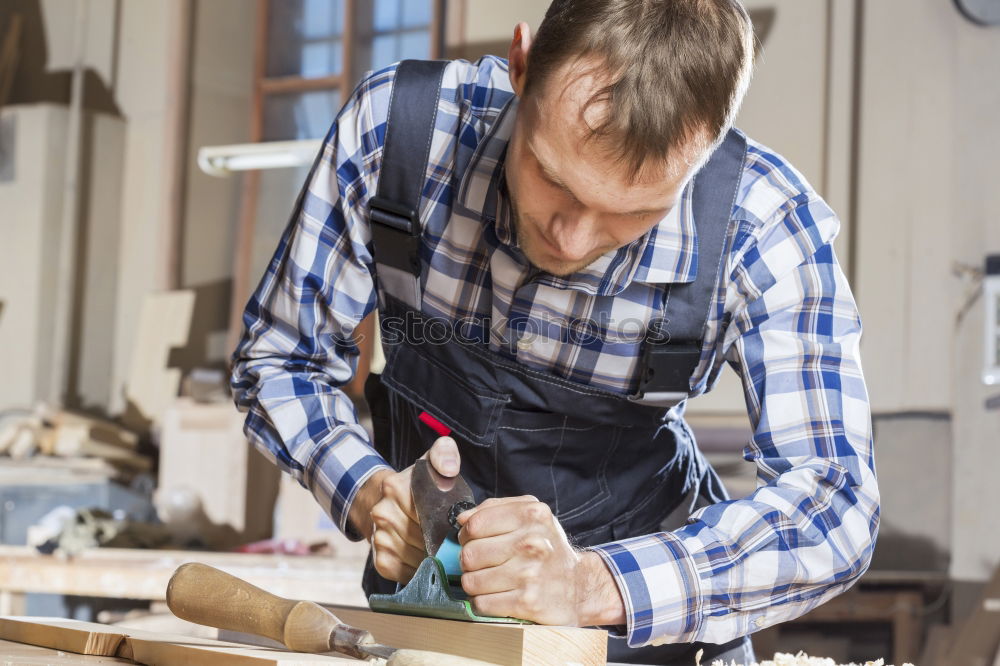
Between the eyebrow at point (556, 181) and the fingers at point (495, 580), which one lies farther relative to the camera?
the eyebrow at point (556, 181)

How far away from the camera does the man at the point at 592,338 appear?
4.10ft

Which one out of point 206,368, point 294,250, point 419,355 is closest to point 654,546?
point 419,355

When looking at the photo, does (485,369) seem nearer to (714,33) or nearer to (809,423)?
(809,423)

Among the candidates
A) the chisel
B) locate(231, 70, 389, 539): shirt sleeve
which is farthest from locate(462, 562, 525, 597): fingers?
locate(231, 70, 389, 539): shirt sleeve

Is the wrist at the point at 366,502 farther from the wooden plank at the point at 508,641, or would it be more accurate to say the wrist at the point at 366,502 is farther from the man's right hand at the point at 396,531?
the wooden plank at the point at 508,641

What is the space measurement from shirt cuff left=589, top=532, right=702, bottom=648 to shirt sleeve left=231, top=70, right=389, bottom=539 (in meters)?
0.46

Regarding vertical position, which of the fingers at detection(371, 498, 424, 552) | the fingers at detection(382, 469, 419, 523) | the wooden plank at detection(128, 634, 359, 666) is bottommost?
the wooden plank at detection(128, 634, 359, 666)

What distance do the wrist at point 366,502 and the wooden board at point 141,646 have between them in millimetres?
284

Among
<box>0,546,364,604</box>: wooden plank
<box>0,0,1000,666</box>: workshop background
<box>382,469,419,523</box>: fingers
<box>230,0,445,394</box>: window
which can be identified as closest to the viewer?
A: <box>382,469,419,523</box>: fingers

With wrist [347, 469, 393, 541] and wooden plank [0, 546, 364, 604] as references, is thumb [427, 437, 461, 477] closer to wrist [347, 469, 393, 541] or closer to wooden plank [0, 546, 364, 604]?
wrist [347, 469, 393, 541]

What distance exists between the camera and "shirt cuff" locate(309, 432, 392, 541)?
5.02 feet

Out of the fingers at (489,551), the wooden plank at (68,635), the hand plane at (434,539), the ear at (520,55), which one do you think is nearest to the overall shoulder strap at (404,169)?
the ear at (520,55)

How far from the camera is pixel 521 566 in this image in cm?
119

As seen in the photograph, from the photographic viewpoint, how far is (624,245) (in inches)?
56.8
